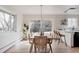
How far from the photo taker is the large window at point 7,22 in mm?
3169

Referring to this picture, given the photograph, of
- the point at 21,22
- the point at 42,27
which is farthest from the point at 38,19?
the point at 21,22

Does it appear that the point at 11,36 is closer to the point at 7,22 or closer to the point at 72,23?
the point at 7,22

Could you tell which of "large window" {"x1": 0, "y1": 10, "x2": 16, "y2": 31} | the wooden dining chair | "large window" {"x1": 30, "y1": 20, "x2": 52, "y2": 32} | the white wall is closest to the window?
"large window" {"x1": 30, "y1": 20, "x2": 52, "y2": 32}

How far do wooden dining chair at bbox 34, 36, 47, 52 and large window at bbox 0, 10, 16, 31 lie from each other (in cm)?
71

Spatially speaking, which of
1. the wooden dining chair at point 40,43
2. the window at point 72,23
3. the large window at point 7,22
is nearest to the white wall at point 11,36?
the large window at point 7,22

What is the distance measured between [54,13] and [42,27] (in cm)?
52

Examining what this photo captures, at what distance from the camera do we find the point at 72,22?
10.9ft

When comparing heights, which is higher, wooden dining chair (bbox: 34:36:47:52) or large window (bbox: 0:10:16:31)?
large window (bbox: 0:10:16:31)

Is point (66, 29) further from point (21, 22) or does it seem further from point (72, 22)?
point (21, 22)

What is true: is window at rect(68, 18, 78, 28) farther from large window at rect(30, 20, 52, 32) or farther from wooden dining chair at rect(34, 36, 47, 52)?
wooden dining chair at rect(34, 36, 47, 52)

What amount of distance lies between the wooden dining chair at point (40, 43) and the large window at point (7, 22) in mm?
708

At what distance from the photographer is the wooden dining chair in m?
3.09

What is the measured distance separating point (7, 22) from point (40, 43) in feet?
3.40
